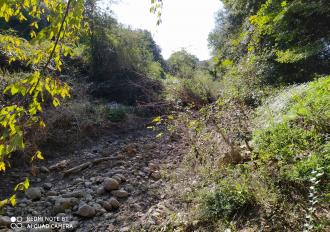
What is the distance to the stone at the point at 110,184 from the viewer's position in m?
4.05

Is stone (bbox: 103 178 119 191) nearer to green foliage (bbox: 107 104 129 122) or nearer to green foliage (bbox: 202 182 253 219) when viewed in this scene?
green foliage (bbox: 202 182 253 219)

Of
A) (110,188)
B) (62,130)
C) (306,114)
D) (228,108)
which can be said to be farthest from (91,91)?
(306,114)

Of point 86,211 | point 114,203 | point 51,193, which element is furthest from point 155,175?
point 51,193

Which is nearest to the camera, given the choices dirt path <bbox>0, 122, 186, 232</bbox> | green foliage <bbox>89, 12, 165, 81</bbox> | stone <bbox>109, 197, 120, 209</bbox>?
dirt path <bbox>0, 122, 186, 232</bbox>

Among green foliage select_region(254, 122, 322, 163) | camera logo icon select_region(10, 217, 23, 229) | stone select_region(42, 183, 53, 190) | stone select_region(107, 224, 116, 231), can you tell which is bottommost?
stone select_region(107, 224, 116, 231)

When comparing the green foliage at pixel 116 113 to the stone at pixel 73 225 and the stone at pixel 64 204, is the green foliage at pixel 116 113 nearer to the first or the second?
the stone at pixel 64 204

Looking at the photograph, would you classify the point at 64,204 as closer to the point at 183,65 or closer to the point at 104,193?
the point at 104,193

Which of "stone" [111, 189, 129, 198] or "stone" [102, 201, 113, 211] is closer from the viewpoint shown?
"stone" [102, 201, 113, 211]

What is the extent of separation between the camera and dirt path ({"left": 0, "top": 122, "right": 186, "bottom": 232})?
324cm

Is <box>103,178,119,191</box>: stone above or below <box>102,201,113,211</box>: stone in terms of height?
above

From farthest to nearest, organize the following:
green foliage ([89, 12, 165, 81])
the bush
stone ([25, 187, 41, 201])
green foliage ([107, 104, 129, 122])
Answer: green foliage ([89, 12, 165, 81]), the bush, green foliage ([107, 104, 129, 122]), stone ([25, 187, 41, 201])

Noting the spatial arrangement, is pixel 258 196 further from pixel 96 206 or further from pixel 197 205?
pixel 96 206

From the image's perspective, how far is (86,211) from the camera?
133 inches

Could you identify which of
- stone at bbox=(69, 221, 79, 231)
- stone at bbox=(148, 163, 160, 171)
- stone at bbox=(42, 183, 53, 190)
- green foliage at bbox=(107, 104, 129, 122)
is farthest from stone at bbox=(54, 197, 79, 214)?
green foliage at bbox=(107, 104, 129, 122)
